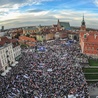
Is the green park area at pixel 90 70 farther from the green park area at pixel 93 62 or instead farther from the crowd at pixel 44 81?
the green park area at pixel 93 62

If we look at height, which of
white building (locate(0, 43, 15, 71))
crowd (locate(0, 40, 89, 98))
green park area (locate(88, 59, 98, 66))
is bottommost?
green park area (locate(88, 59, 98, 66))

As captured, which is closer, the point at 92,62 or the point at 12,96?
the point at 12,96

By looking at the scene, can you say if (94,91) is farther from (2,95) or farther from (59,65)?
(2,95)

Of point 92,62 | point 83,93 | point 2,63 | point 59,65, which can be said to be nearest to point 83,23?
point 92,62

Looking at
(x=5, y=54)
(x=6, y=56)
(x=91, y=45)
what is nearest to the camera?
(x=5, y=54)

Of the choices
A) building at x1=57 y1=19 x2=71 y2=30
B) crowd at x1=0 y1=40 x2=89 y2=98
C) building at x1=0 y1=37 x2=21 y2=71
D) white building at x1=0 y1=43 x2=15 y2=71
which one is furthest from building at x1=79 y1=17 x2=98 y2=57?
building at x1=57 y1=19 x2=71 y2=30

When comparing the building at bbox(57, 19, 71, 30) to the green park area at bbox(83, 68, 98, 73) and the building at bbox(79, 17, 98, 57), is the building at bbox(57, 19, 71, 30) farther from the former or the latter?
the green park area at bbox(83, 68, 98, 73)

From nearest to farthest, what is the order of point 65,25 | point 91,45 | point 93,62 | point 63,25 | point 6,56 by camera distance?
point 6,56 < point 93,62 < point 91,45 < point 63,25 < point 65,25

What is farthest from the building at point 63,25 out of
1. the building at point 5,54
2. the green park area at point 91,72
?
the building at point 5,54

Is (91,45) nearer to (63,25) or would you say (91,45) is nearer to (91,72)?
(91,72)

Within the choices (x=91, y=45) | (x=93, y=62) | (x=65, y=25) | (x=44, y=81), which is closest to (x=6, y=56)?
(x=44, y=81)

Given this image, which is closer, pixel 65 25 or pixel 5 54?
pixel 5 54
